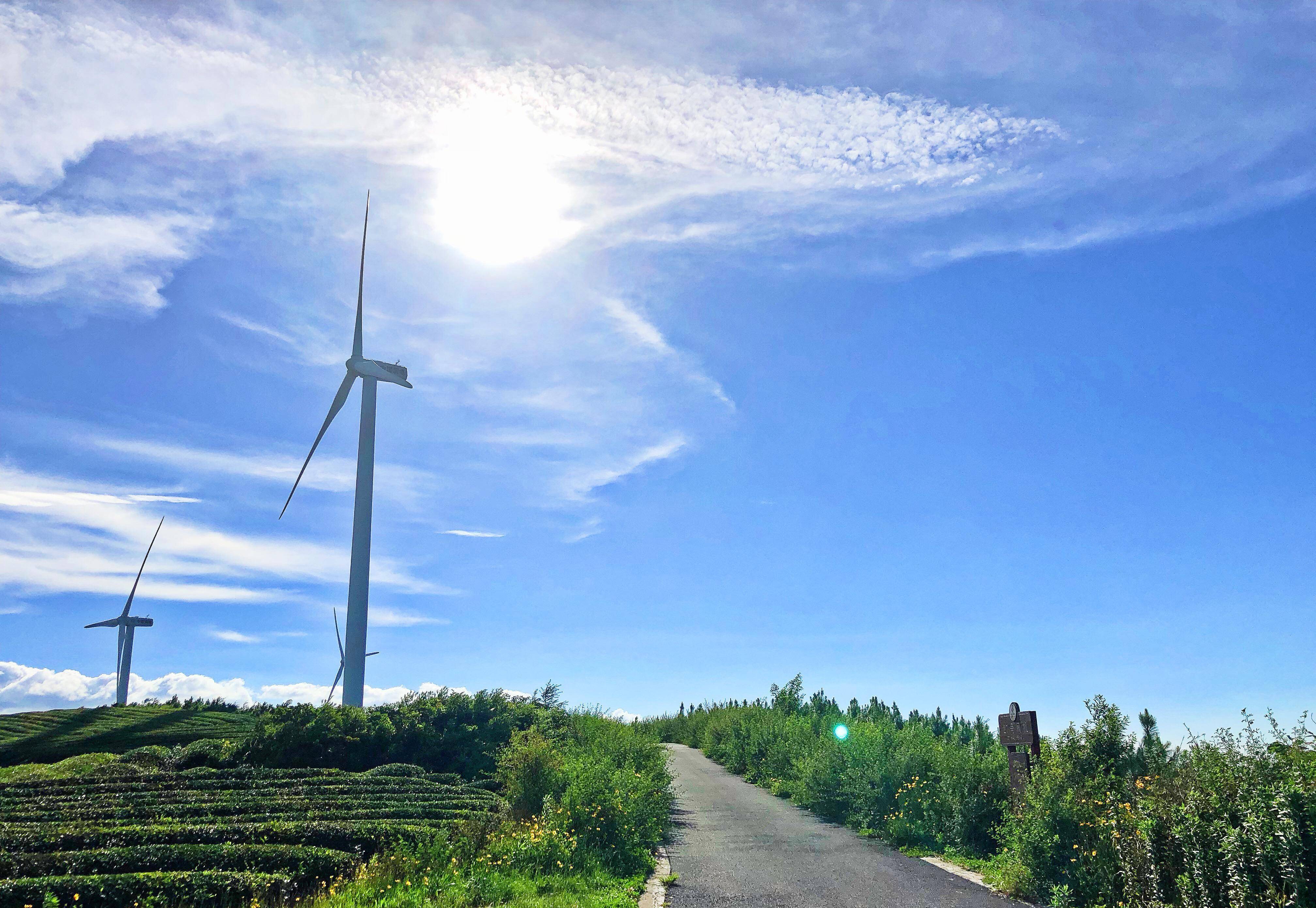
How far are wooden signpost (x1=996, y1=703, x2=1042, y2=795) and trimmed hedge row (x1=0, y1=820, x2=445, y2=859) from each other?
14165 millimetres

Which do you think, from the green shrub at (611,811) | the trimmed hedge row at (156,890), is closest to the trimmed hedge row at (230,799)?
the trimmed hedge row at (156,890)

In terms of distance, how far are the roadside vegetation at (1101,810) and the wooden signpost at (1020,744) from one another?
0.43 metres

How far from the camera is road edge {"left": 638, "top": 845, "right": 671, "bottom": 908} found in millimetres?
13555

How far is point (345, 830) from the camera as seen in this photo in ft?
71.6

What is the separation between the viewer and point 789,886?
14391 mm

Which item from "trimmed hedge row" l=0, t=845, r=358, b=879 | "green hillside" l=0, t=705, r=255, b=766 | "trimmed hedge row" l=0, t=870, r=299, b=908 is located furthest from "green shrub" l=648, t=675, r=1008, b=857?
"green hillside" l=0, t=705, r=255, b=766

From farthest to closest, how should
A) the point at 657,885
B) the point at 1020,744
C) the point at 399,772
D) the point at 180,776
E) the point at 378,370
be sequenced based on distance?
the point at 378,370 < the point at 399,772 < the point at 180,776 < the point at 1020,744 < the point at 657,885

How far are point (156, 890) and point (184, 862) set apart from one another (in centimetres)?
130

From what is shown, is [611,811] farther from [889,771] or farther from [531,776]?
[889,771]

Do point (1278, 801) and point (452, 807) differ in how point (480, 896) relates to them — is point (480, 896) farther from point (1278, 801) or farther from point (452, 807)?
point (452, 807)

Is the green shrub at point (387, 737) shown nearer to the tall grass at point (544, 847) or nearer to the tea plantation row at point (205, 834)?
the tea plantation row at point (205, 834)

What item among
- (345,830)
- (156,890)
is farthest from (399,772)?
(156,890)

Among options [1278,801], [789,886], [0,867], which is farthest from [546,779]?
[1278,801]

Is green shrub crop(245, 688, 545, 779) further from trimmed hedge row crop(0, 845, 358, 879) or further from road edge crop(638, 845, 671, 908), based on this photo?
road edge crop(638, 845, 671, 908)
